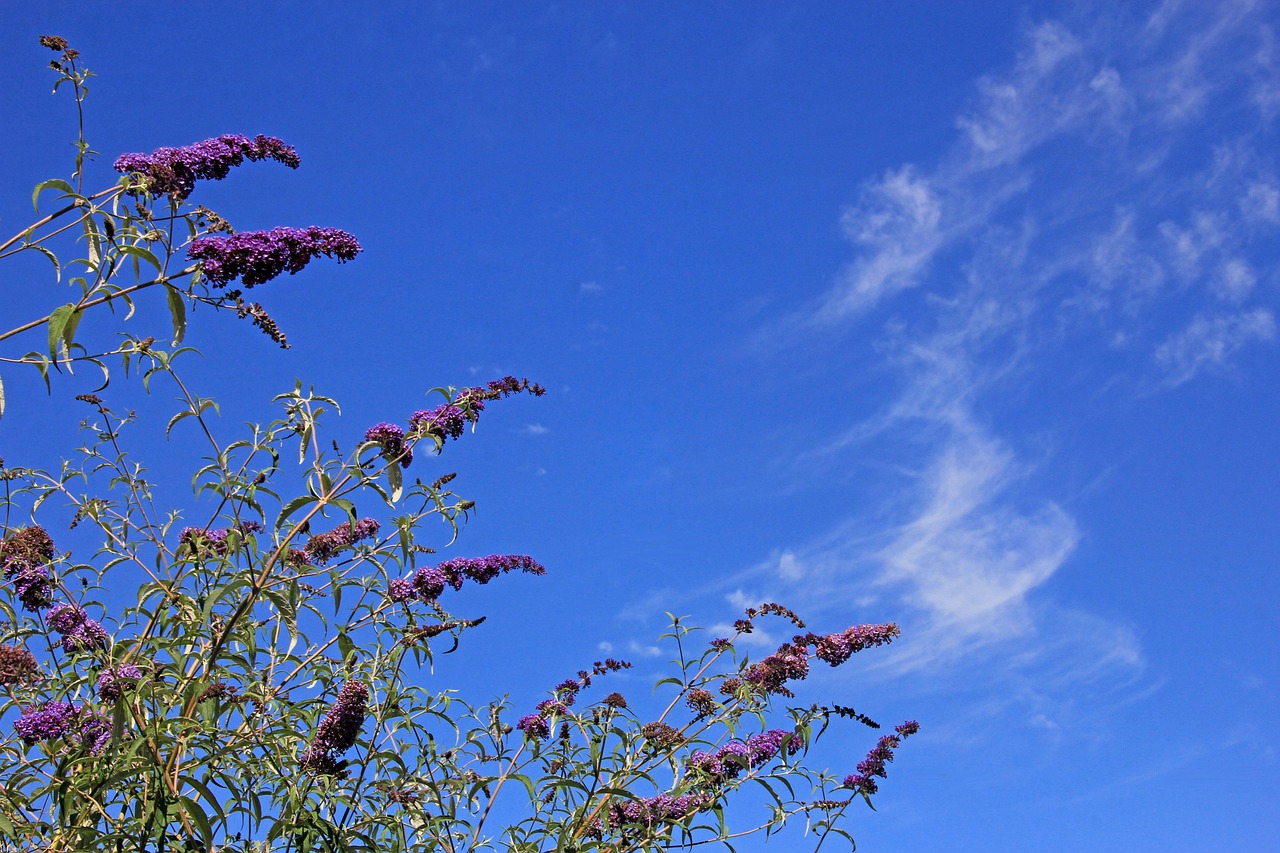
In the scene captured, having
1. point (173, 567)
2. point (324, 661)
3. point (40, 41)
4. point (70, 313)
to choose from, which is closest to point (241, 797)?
point (324, 661)

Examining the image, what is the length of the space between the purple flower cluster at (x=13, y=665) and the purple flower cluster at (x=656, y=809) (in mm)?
2768

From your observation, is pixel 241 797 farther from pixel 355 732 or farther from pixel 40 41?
pixel 40 41

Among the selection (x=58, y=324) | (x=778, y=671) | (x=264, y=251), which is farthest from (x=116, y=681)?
(x=778, y=671)

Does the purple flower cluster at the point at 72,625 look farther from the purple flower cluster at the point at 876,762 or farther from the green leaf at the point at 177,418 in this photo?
the purple flower cluster at the point at 876,762

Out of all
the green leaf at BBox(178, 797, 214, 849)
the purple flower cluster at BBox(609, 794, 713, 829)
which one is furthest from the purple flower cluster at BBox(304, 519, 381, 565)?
the purple flower cluster at BBox(609, 794, 713, 829)

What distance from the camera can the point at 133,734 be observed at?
14.9 ft

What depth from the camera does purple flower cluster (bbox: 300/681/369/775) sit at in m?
4.45

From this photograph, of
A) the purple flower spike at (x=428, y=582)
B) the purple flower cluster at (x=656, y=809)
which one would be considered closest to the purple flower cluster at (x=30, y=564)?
the purple flower spike at (x=428, y=582)

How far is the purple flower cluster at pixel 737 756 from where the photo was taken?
561cm

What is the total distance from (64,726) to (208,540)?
105 centimetres

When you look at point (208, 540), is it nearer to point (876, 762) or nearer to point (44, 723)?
point (44, 723)

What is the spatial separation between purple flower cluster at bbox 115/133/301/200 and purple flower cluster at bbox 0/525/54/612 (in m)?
1.81

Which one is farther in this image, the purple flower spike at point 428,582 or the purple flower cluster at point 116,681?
the purple flower spike at point 428,582

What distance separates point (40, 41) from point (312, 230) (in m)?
1.48
